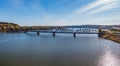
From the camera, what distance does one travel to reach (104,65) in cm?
3111

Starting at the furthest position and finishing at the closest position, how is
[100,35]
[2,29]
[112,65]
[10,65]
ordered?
1. [2,29]
2. [100,35]
3. [112,65]
4. [10,65]

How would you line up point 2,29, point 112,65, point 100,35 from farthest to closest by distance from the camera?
1. point 2,29
2. point 100,35
3. point 112,65

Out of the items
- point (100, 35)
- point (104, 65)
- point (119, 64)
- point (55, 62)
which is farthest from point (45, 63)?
point (100, 35)

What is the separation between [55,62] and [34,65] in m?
4.07

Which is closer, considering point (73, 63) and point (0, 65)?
point (0, 65)

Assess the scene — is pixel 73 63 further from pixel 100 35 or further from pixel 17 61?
pixel 100 35

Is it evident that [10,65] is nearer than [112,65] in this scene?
Yes

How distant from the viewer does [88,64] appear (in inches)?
1225

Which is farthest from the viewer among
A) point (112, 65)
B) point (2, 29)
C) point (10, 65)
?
point (2, 29)

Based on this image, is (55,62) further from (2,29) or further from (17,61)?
(2,29)

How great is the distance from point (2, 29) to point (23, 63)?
133 meters

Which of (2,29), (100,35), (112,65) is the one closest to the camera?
(112,65)

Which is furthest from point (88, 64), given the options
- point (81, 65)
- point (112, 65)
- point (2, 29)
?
point (2, 29)

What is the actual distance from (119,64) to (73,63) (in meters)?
7.92
